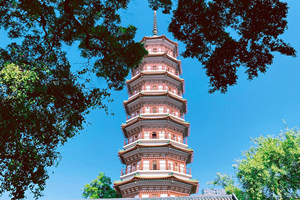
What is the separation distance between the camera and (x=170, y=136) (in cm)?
2061

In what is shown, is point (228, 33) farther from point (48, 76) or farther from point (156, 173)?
point (156, 173)

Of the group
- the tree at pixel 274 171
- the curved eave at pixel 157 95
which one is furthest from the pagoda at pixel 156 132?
the tree at pixel 274 171

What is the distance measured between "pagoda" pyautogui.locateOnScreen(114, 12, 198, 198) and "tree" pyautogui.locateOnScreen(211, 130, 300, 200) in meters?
5.28

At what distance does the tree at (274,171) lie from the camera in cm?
1970

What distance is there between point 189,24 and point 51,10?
4192mm

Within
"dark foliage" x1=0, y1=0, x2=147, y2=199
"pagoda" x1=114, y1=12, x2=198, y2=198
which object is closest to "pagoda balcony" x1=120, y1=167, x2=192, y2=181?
"pagoda" x1=114, y1=12, x2=198, y2=198

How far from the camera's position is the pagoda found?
17.9 metres

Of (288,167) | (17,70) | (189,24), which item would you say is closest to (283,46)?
(189,24)

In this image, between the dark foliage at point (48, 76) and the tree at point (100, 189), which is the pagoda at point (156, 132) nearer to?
the tree at point (100, 189)

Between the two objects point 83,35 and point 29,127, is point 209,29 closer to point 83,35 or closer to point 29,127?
point 83,35

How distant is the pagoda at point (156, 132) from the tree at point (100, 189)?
17.8 ft

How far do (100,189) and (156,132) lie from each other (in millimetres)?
9789

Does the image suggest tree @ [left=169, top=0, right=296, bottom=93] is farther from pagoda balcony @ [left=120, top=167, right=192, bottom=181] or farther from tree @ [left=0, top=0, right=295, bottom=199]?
pagoda balcony @ [left=120, top=167, right=192, bottom=181]

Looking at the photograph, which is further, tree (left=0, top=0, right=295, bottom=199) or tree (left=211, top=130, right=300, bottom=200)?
tree (left=211, top=130, right=300, bottom=200)
